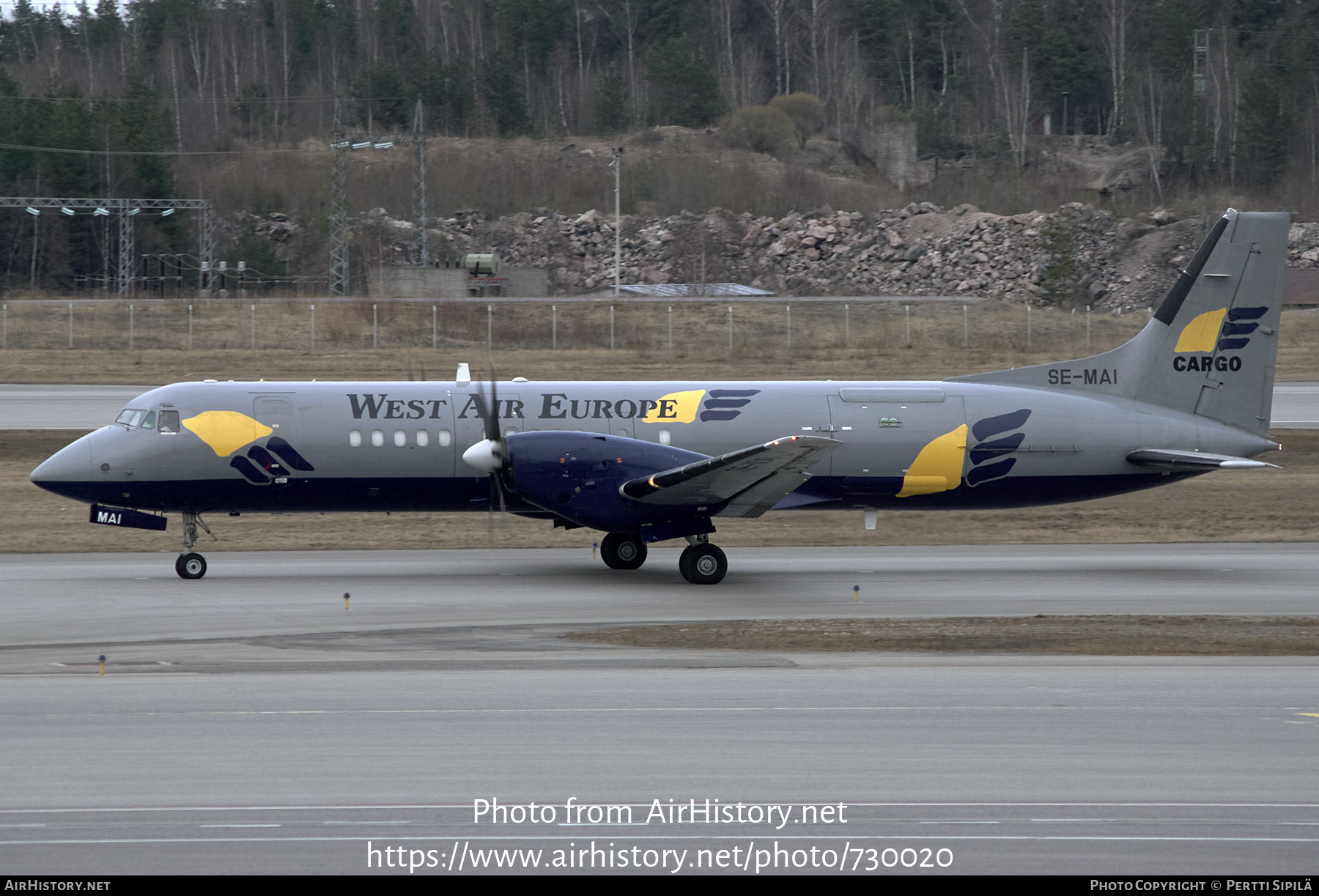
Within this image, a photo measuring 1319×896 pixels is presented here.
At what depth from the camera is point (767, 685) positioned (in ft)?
40.9

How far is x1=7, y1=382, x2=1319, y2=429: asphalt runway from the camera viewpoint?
37.7 metres

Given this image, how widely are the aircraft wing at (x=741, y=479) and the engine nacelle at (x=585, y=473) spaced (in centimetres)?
20

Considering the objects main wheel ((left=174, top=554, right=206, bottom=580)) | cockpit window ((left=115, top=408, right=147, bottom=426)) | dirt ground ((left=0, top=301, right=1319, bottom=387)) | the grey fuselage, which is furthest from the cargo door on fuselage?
dirt ground ((left=0, top=301, right=1319, bottom=387))

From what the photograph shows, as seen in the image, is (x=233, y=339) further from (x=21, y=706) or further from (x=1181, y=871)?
(x=1181, y=871)

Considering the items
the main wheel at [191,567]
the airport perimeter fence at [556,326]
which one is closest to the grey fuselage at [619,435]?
the main wheel at [191,567]

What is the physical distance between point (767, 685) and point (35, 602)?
11.2m

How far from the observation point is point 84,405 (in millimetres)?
40250

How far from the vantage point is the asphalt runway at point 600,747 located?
25.7 ft

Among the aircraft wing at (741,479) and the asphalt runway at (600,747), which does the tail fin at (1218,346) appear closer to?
the aircraft wing at (741,479)

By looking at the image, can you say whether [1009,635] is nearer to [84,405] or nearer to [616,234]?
[84,405]

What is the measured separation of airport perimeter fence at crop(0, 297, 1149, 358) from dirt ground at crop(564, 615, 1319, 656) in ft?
120

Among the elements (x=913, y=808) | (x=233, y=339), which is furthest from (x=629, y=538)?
(x=233, y=339)

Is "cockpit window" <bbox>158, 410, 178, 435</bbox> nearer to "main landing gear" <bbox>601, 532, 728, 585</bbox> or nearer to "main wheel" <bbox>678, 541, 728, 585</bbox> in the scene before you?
"main landing gear" <bbox>601, 532, 728, 585</bbox>

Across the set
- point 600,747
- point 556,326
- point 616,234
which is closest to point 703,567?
point 600,747
